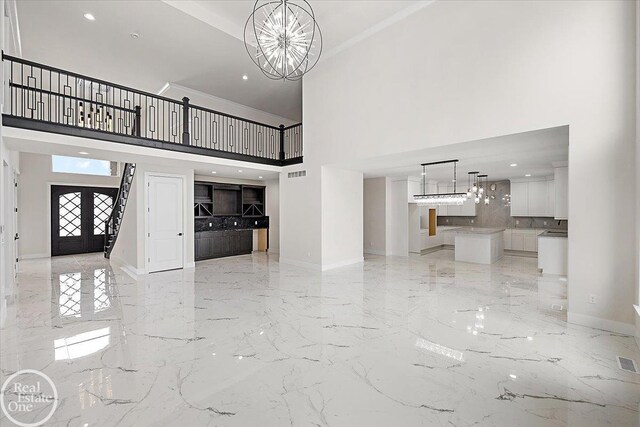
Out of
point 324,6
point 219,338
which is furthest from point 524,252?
point 219,338

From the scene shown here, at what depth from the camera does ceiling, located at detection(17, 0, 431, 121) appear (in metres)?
5.38

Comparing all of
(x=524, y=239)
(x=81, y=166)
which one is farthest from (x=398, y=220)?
(x=81, y=166)

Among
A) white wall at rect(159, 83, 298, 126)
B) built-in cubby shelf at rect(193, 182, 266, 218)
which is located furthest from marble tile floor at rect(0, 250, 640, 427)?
white wall at rect(159, 83, 298, 126)

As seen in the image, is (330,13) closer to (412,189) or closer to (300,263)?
(300,263)

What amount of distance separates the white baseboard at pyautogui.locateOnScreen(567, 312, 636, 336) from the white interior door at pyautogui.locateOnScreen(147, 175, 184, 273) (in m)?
7.57

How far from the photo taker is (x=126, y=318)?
4016 millimetres

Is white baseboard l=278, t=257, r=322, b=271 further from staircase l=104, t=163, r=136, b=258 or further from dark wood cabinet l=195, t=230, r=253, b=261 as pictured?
staircase l=104, t=163, r=136, b=258

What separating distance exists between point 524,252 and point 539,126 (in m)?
7.50

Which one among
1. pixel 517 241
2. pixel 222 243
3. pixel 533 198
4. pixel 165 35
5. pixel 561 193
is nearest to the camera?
pixel 165 35

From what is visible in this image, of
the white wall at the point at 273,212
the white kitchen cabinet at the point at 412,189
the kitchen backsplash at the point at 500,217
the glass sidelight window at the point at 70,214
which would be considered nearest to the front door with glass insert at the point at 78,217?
the glass sidelight window at the point at 70,214

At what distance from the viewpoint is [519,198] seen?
1003cm

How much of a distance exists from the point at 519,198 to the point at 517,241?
4.74 feet

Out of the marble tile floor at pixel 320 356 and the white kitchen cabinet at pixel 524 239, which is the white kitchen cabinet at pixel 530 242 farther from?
the marble tile floor at pixel 320 356

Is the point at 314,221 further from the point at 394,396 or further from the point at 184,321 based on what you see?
the point at 394,396
